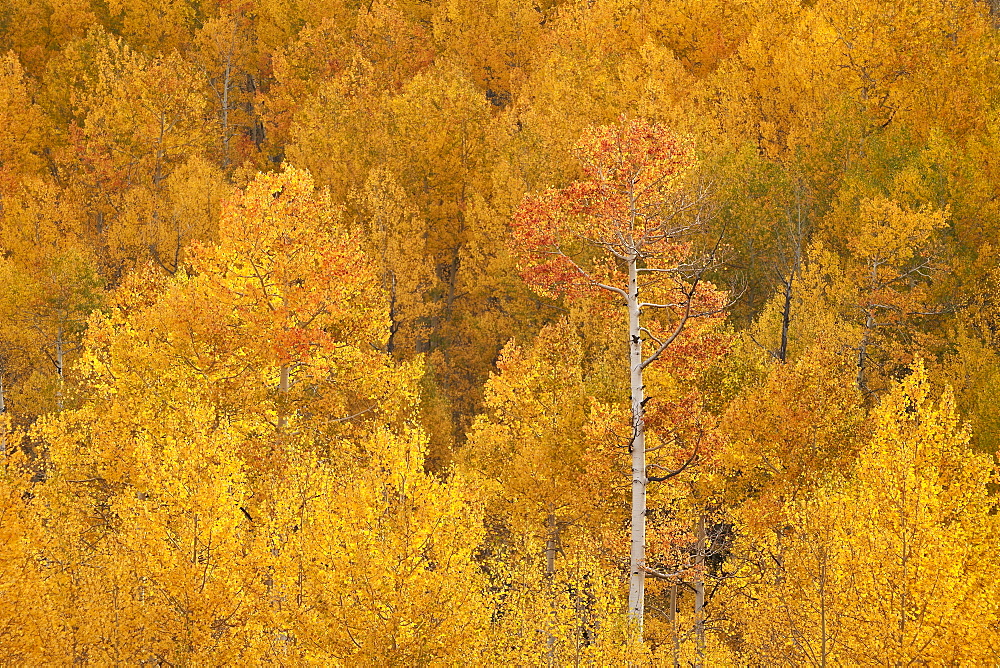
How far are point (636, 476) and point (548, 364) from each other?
1167 centimetres

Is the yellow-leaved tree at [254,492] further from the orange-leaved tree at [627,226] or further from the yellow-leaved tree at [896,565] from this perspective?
Result: the yellow-leaved tree at [896,565]

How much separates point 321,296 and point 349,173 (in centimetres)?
2187

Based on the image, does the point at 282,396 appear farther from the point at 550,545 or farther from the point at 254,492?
the point at 550,545

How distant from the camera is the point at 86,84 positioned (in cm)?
6031

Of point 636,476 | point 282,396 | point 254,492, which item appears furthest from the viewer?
point 282,396

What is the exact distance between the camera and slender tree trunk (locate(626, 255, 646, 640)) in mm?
17359

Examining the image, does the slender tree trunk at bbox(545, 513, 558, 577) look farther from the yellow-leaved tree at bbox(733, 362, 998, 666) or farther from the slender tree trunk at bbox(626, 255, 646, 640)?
the slender tree trunk at bbox(626, 255, 646, 640)

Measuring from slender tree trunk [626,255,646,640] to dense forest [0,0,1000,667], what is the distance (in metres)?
0.06

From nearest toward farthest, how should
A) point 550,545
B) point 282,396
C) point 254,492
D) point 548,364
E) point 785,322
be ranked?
1. point 254,492
2. point 282,396
3. point 550,545
4. point 785,322
5. point 548,364

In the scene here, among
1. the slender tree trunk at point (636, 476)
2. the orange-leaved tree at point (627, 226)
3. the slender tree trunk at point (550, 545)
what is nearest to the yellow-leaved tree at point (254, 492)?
the slender tree trunk at point (636, 476)

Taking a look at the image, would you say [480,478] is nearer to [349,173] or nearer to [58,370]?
[349,173]

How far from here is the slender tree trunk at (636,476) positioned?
1736cm

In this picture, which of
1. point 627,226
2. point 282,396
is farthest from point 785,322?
point 282,396

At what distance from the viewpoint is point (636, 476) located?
1766 cm
